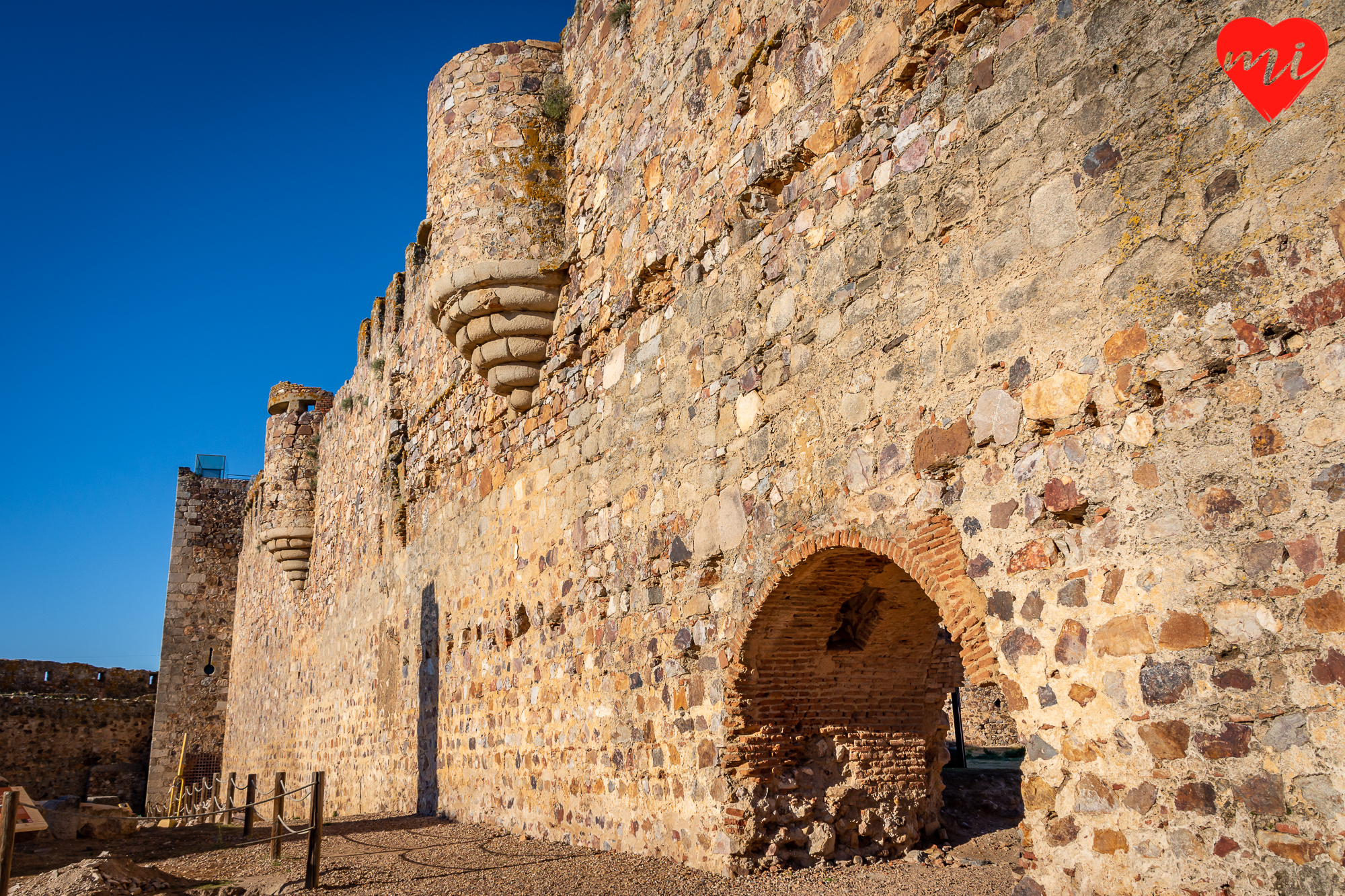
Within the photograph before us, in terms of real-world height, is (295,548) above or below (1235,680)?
above

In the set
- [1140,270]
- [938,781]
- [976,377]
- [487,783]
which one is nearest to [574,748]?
[487,783]

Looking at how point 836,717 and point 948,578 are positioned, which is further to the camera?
point 836,717

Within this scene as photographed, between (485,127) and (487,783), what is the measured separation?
5360 mm

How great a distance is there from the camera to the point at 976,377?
359 cm

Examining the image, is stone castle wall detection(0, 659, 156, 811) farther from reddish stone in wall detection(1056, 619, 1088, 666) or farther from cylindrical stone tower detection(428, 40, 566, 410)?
reddish stone in wall detection(1056, 619, 1088, 666)

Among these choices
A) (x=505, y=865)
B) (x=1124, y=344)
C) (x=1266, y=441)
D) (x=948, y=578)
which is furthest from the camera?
(x=505, y=865)

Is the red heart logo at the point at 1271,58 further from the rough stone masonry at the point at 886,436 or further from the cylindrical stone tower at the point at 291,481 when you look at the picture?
the cylindrical stone tower at the point at 291,481

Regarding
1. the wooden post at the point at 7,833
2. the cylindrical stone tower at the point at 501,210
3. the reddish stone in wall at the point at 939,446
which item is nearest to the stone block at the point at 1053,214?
the reddish stone in wall at the point at 939,446

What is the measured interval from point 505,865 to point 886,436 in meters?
3.80

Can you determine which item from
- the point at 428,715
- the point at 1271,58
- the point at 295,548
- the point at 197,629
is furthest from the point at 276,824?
the point at 197,629

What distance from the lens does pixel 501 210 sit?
7.14m

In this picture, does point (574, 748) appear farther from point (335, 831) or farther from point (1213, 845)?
point (1213, 845)

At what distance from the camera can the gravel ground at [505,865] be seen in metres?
4.48

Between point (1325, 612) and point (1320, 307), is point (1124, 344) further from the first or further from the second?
point (1325, 612)
